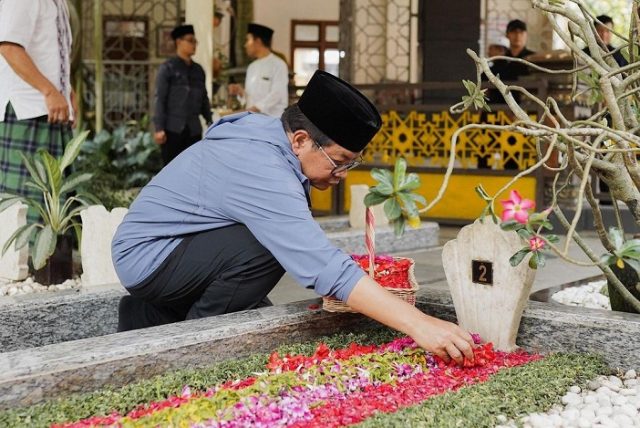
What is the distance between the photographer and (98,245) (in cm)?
458

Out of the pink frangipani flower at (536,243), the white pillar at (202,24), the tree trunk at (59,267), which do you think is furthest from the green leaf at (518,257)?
the white pillar at (202,24)

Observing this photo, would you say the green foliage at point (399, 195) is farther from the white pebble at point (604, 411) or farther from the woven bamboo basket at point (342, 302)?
the white pebble at point (604, 411)

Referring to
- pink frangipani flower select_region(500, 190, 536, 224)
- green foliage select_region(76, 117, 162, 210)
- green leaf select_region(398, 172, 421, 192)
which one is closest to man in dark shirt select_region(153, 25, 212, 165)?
green foliage select_region(76, 117, 162, 210)

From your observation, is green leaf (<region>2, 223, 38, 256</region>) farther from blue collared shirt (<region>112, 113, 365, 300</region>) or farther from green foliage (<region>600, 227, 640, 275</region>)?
green foliage (<region>600, 227, 640, 275</region>)

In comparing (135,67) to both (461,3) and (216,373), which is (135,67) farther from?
(216,373)

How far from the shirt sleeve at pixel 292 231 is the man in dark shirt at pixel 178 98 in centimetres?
560

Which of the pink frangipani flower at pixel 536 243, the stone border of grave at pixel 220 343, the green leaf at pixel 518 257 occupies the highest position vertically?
the pink frangipani flower at pixel 536 243

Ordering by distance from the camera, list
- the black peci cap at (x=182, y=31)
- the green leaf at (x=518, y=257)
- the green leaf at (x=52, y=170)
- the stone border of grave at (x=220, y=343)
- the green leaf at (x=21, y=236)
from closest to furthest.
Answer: the stone border of grave at (x=220, y=343) < the green leaf at (x=518, y=257) < the green leaf at (x=21, y=236) < the green leaf at (x=52, y=170) < the black peci cap at (x=182, y=31)

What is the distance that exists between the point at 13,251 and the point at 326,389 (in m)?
2.84

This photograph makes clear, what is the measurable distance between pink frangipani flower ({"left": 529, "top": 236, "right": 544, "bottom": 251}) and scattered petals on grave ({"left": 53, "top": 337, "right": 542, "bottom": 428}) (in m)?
0.41

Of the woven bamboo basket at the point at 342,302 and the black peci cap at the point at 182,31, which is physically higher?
the black peci cap at the point at 182,31

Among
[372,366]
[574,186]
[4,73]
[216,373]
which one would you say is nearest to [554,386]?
[372,366]

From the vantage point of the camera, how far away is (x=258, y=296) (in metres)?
3.42

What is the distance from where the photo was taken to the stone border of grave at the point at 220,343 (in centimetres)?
256
